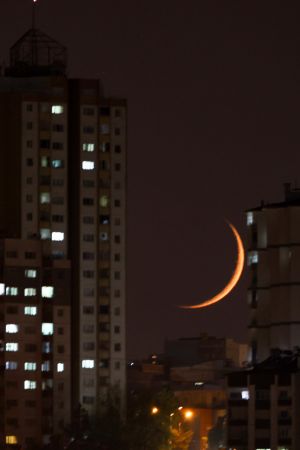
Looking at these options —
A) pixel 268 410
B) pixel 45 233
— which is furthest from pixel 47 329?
pixel 268 410

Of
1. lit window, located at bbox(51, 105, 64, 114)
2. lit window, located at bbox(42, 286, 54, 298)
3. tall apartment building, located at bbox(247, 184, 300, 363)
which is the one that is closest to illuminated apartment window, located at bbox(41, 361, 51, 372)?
lit window, located at bbox(42, 286, 54, 298)

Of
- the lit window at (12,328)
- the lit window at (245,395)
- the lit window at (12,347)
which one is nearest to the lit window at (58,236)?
the lit window at (12,328)

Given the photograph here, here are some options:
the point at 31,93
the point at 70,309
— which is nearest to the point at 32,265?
the point at 70,309

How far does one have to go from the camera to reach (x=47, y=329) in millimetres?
125688

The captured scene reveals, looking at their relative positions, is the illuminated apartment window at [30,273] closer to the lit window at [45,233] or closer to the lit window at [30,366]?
the lit window at [45,233]

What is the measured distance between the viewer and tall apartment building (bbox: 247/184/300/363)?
116000mm

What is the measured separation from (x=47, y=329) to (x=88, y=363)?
361 cm

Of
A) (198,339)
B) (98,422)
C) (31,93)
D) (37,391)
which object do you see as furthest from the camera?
(198,339)

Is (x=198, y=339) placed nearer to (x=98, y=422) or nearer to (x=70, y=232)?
(x=70, y=232)

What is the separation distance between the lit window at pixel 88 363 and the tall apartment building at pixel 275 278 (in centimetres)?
1044

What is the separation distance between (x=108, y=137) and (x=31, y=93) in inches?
213

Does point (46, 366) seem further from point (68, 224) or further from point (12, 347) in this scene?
point (68, 224)

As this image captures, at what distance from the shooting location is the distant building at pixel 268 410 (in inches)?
3996

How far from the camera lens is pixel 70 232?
129 meters
